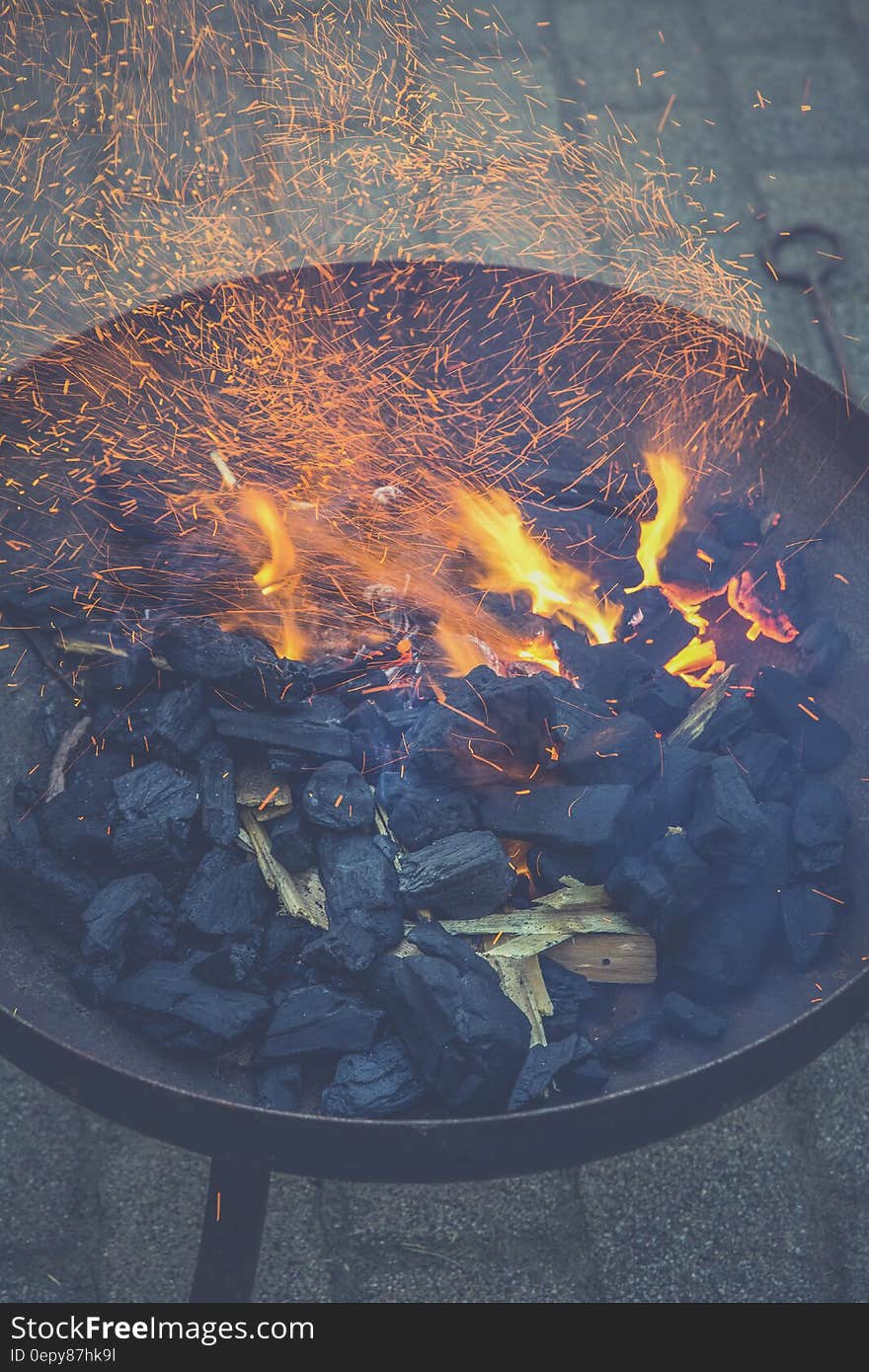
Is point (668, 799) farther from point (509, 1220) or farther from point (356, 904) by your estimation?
point (509, 1220)

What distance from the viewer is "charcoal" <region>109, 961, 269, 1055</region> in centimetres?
203

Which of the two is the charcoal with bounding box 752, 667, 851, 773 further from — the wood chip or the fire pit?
the wood chip

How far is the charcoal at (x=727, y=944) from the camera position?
213 centimetres

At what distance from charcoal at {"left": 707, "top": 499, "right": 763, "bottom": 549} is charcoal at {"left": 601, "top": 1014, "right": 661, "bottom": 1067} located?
1202 millimetres

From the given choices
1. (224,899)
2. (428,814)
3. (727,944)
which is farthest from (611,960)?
(224,899)

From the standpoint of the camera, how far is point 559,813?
7.52 feet

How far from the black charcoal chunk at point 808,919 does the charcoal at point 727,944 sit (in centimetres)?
3

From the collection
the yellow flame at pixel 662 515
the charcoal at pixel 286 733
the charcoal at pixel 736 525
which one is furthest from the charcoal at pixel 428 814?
the charcoal at pixel 736 525

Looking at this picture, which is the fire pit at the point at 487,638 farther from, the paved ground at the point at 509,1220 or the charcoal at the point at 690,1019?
the paved ground at the point at 509,1220

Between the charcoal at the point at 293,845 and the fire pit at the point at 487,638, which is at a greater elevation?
the fire pit at the point at 487,638

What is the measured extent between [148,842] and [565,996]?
893 millimetres

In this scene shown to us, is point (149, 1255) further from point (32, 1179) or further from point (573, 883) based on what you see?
point (573, 883)

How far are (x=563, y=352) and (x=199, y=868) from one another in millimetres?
1605
